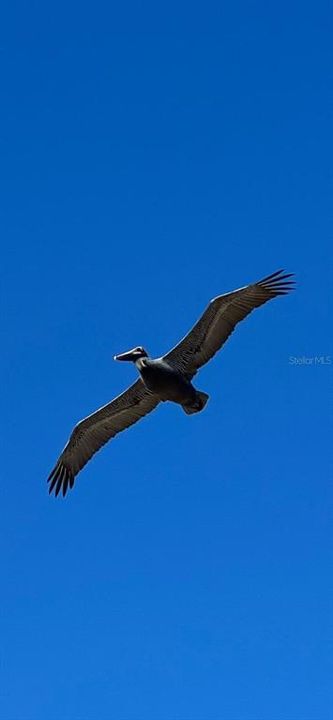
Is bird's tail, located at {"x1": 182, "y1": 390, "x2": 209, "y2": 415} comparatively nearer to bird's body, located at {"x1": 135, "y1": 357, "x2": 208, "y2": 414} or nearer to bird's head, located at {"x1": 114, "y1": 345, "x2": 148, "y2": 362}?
bird's body, located at {"x1": 135, "y1": 357, "x2": 208, "y2": 414}

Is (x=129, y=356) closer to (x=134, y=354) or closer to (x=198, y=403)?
(x=134, y=354)

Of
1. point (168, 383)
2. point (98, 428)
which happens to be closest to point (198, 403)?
point (168, 383)

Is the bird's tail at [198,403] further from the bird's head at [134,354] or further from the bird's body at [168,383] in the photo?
the bird's head at [134,354]

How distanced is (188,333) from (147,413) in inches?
106

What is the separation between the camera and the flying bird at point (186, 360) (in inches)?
1136

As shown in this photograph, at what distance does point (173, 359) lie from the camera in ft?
97.0

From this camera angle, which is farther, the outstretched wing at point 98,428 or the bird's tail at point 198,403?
the outstretched wing at point 98,428

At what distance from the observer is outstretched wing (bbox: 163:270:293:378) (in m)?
28.8

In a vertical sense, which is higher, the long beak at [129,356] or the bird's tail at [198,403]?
the long beak at [129,356]

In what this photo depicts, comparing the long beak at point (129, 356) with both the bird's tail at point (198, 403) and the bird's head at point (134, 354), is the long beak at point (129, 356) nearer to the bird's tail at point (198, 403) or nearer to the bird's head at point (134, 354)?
the bird's head at point (134, 354)

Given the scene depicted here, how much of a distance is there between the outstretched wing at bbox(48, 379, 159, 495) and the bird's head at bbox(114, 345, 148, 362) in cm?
72

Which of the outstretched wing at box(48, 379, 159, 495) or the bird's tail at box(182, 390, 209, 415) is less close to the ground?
the outstretched wing at box(48, 379, 159, 495)

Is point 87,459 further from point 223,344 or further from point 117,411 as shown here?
point 223,344

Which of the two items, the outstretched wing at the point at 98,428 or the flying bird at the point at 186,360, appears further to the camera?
the outstretched wing at the point at 98,428
